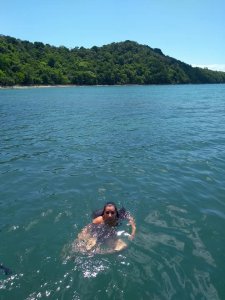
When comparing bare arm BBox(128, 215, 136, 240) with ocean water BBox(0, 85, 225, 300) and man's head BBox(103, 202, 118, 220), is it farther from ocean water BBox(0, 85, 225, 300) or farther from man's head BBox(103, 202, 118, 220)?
man's head BBox(103, 202, 118, 220)

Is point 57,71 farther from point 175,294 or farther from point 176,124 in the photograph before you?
point 175,294

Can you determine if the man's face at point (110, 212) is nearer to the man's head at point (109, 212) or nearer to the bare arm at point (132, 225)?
the man's head at point (109, 212)

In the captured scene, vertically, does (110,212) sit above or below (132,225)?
above

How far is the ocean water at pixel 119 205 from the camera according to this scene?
317 inches

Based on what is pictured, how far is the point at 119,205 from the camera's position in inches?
502

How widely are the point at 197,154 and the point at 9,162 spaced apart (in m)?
11.2

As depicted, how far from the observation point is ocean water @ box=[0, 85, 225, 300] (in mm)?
8047

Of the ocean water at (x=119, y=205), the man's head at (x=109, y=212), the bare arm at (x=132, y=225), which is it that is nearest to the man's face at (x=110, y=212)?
the man's head at (x=109, y=212)

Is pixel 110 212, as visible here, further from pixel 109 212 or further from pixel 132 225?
pixel 132 225

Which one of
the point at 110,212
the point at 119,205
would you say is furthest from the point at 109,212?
the point at 119,205

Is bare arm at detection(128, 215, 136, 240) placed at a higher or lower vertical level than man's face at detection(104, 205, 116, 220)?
lower

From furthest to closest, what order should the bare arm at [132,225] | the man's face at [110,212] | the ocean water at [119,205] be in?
the bare arm at [132,225] → the man's face at [110,212] → the ocean water at [119,205]

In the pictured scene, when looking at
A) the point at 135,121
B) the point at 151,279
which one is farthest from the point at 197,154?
the point at 135,121

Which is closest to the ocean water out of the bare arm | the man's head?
the bare arm
